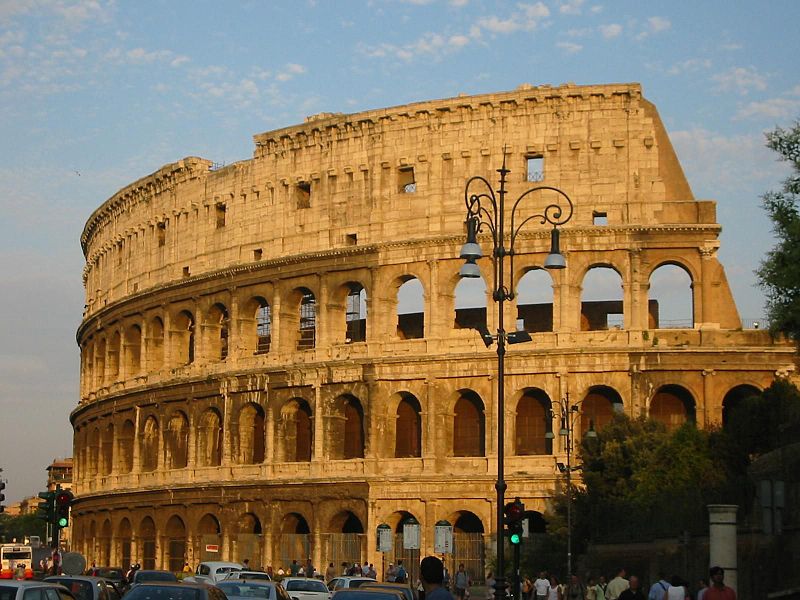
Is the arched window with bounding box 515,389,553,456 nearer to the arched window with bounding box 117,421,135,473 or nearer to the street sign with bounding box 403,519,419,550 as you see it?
the street sign with bounding box 403,519,419,550

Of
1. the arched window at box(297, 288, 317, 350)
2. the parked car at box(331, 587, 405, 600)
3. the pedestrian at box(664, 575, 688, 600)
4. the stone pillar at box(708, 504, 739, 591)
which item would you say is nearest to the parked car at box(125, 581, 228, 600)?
the parked car at box(331, 587, 405, 600)

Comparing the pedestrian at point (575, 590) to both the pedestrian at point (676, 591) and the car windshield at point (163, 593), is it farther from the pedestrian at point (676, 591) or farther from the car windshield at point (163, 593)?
the car windshield at point (163, 593)

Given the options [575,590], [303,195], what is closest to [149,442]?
[303,195]

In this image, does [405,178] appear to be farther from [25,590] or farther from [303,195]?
[25,590]

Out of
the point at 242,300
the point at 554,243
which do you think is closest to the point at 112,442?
the point at 242,300

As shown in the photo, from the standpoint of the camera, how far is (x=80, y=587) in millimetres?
22312

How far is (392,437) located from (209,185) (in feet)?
45.5

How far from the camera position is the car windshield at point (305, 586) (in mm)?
32031

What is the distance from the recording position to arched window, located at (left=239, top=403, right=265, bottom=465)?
5278 cm

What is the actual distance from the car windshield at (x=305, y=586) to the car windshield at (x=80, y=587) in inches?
399

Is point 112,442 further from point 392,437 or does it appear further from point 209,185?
point 392,437

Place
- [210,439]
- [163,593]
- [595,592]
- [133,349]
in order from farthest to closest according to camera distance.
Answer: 1. [133,349]
2. [210,439]
3. [595,592]
4. [163,593]

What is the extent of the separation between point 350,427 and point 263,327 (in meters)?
9.73

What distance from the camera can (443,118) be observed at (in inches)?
1916
